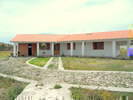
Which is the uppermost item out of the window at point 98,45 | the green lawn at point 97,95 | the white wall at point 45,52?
the window at point 98,45

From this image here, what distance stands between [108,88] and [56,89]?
2.40 meters

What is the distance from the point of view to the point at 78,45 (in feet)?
82.5

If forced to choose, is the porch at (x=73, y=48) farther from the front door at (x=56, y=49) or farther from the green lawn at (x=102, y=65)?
the green lawn at (x=102, y=65)

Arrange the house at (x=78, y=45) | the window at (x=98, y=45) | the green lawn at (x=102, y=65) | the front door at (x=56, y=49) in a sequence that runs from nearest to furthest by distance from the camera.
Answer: the green lawn at (x=102, y=65)
the house at (x=78, y=45)
the window at (x=98, y=45)
the front door at (x=56, y=49)

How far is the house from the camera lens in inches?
846

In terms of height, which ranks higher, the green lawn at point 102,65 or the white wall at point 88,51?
the white wall at point 88,51

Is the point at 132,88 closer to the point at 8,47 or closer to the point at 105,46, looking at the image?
the point at 105,46

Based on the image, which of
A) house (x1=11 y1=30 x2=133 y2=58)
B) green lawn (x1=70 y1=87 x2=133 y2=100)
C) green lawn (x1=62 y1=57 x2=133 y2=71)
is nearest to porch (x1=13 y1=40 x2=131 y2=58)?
house (x1=11 y1=30 x2=133 y2=58)

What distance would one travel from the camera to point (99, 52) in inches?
890

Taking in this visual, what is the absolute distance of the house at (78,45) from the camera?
70.5 feet

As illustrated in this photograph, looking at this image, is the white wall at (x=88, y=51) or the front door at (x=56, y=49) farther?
the front door at (x=56, y=49)

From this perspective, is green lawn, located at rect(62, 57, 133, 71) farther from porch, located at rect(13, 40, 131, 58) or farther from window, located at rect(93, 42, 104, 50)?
window, located at rect(93, 42, 104, 50)

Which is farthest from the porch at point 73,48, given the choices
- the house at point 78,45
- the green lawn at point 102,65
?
the green lawn at point 102,65

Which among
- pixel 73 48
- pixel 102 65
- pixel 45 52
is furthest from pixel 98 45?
pixel 45 52
